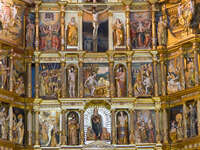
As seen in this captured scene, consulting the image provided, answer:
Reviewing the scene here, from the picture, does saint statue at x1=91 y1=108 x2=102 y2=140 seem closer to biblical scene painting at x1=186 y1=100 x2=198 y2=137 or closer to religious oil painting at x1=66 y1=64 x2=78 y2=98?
religious oil painting at x1=66 y1=64 x2=78 y2=98

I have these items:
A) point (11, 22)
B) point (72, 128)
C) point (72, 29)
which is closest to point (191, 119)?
point (72, 128)

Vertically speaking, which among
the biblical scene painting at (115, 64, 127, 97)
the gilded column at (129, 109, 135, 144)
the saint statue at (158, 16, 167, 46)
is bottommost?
the gilded column at (129, 109, 135, 144)

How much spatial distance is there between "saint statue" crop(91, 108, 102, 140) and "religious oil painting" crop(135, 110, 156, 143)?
156 cm

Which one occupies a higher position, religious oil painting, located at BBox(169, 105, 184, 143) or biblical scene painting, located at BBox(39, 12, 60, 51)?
biblical scene painting, located at BBox(39, 12, 60, 51)

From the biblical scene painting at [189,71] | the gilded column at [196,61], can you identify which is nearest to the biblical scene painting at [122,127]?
the biblical scene painting at [189,71]

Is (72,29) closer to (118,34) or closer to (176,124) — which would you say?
(118,34)

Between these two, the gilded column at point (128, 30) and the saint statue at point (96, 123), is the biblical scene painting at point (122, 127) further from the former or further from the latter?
the gilded column at point (128, 30)

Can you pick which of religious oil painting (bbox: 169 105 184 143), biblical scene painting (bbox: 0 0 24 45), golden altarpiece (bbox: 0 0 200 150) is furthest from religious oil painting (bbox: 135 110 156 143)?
biblical scene painting (bbox: 0 0 24 45)

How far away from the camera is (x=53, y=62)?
1083 inches

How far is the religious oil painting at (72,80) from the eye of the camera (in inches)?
1064

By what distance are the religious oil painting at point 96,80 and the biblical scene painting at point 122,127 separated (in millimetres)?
1121

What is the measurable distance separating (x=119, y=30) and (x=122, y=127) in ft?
14.2

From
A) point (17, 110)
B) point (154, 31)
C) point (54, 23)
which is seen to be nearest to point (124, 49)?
point (154, 31)

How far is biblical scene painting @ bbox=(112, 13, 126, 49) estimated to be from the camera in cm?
2764
